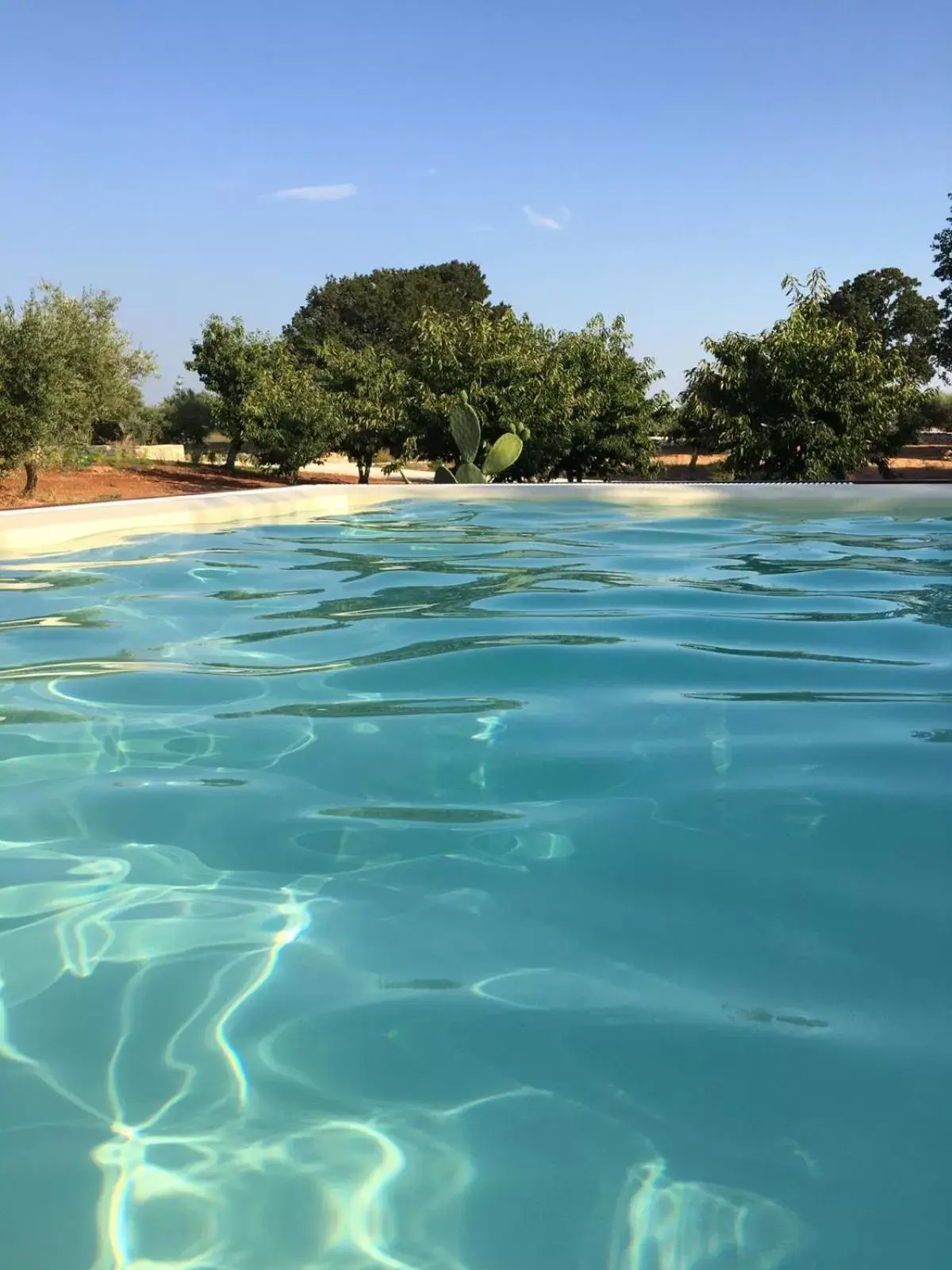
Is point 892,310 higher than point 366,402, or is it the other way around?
point 892,310

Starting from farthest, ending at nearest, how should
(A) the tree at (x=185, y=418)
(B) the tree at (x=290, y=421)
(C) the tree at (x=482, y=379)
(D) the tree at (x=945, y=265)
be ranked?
(A) the tree at (x=185, y=418), (D) the tree at (x=945, y=265), (B) the tree at (x=290, y=421), (C) the tree at (x=482, y=379)

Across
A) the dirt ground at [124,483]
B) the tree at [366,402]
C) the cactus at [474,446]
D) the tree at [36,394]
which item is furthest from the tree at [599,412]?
the tree at [36,394]

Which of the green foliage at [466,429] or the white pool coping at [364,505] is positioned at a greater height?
the green foliage at [466,429]

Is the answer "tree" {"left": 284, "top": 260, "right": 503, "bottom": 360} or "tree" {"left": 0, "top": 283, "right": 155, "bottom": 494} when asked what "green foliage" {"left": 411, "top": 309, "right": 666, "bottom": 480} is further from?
"tree" {"left": 284, "top": 260, "right": 503, "bottom": 360}

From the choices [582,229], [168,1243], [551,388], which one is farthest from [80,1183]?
[582,229]

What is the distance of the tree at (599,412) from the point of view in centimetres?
1970

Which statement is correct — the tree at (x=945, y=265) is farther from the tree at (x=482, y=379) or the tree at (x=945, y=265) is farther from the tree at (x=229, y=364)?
the tree at (x=229, y=364)

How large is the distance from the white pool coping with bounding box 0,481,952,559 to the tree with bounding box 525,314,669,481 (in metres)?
6.01

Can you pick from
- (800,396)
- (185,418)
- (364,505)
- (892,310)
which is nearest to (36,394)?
(364,505)

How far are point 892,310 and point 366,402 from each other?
32.3 meters

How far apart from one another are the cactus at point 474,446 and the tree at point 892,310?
1165 inches

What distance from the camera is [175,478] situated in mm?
23422

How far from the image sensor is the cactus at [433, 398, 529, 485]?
1814 centimetres

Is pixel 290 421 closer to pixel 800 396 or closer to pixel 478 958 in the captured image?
pixel 800 396
